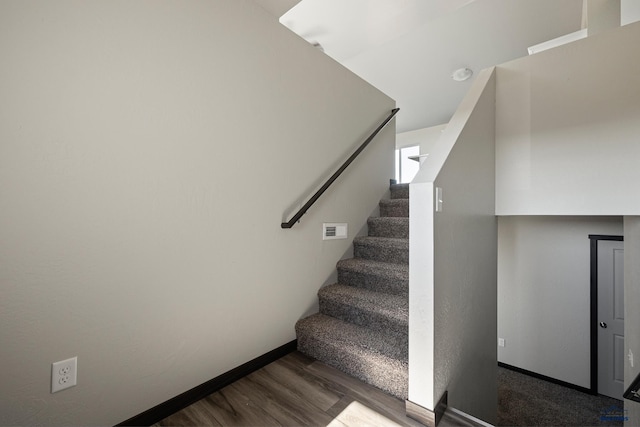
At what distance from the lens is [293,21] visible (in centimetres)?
277

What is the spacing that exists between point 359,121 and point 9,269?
2655 mm

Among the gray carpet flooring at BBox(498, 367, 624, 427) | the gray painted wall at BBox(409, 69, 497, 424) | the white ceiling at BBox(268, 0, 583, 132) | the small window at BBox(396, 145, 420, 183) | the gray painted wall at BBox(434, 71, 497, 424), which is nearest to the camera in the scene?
the gray painted wall at BBox(409, 69, 497, 424)

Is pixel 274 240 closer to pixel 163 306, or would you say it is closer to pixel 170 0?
pixel 163 306

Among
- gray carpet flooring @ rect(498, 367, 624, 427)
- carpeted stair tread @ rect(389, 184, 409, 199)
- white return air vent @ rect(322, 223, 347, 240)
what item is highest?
carpeted stair tread @ rect(389, 184, 409, 199)

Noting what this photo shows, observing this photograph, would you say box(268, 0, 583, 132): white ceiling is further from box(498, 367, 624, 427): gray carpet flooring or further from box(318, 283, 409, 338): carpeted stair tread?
box(498, 367, 624, 427): gray carpet flooring

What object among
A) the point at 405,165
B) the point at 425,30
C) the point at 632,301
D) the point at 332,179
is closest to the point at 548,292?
the point at 632,301

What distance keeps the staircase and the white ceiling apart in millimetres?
1810

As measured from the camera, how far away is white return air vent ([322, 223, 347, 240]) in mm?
2383

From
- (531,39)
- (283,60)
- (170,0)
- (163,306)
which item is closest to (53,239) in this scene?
(163,306)

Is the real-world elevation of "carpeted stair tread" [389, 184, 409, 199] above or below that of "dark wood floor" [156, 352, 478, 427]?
above

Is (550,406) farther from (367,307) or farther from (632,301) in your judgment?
(367,307)

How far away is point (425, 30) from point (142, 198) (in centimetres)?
328

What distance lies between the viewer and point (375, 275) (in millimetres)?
2244

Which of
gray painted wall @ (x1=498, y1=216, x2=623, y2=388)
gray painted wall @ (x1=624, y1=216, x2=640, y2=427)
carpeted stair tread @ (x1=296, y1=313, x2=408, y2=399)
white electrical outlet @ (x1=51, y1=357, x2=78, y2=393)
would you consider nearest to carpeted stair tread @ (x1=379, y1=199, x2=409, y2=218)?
carpeted stair tread @ (x1=296, y1=313, x2=408, y2=399)
